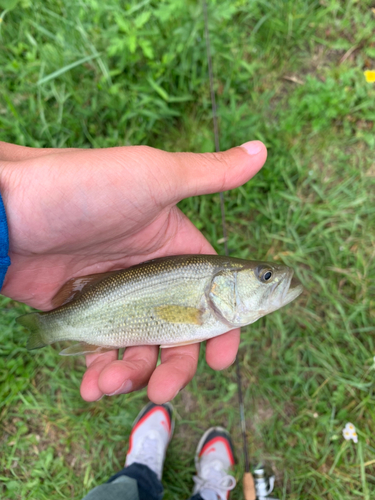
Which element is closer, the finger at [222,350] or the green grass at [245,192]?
the finger at [222,350]

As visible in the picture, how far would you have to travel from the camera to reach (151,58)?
13.5 feet

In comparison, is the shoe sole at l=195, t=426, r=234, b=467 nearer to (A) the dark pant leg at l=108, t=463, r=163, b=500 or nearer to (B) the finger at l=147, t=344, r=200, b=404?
(A) the dark pant leg at l=108, t=463, r=163, b=500

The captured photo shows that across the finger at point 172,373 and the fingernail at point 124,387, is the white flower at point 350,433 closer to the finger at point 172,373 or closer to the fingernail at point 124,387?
the finger at point 172,373

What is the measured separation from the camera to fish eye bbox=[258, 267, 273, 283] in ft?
9.69

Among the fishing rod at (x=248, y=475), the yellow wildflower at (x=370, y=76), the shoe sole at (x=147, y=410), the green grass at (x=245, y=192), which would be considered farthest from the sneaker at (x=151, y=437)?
the yellow wildflower at (x=370, y=76)

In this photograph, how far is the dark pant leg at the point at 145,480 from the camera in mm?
3799

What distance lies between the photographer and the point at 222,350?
10.4 ft

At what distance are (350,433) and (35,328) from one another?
371 centimetres

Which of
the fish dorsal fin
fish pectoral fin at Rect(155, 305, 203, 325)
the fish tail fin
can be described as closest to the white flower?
fish pectoral fin at Rect(155, 305, 203, 325)

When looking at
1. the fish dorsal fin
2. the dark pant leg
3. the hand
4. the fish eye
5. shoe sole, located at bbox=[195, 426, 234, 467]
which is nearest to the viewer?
the hand

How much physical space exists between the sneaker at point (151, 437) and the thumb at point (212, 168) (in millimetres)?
2913

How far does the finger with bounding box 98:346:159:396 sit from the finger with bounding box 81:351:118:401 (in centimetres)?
18

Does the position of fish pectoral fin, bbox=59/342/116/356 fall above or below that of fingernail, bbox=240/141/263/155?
below

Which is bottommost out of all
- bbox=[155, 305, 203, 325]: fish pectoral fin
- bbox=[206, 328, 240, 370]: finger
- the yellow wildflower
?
bbox=[206, 328, 240, 370]: finger
